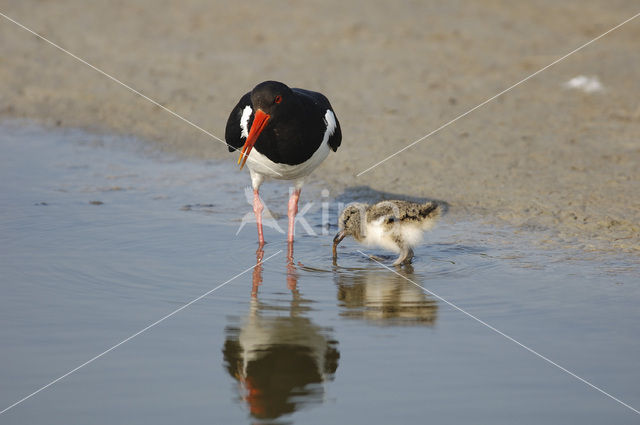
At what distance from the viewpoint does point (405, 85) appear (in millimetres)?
11633

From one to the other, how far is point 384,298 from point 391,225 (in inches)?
47.8

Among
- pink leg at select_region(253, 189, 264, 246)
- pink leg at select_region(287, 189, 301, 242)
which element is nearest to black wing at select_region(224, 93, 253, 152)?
pink leg at select_region(253, 189, 264, 246)

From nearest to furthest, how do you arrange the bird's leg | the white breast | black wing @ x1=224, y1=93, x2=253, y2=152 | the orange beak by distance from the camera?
the bird's leg, the orange beak, the white breast, black wing @ x1=224, y1=93, x2=253, y2=152

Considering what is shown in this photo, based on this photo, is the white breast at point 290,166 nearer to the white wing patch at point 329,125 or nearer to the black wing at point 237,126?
the white wing patch at point 329,125

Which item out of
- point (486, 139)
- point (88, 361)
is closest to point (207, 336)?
Result: point (88, 361)

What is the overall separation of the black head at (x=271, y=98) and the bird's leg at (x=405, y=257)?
1439 millimetres

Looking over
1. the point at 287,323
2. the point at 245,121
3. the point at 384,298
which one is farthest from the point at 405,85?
the point at 287,323

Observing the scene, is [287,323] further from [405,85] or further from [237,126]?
[405,85]

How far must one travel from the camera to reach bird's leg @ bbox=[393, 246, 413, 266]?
20.8 ft

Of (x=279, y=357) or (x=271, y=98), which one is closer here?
(x=279, y=357)

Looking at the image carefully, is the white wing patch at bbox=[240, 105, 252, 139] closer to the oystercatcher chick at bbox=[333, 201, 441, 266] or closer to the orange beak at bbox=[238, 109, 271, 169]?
the orange beak at bbox=[238, 109, 271, 169]

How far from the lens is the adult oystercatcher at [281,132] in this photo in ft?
21.2

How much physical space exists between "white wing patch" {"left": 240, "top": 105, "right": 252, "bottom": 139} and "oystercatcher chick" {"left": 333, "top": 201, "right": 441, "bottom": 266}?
1054 mm

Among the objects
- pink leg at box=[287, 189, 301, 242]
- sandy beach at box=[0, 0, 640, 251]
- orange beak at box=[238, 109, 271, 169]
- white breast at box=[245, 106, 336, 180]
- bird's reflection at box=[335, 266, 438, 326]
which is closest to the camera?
bird's reflection at box=[335, 266, 438, 326]
